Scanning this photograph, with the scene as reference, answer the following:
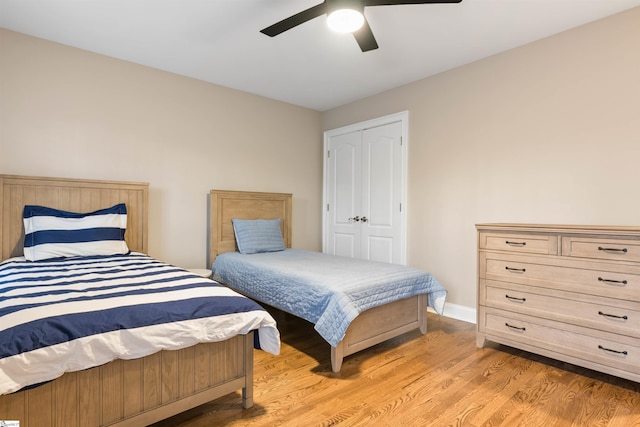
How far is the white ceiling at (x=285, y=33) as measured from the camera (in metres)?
2.36

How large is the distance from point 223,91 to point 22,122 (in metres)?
1.87

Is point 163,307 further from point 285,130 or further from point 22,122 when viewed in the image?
point 285,130

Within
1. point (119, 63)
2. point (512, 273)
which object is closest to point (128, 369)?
point (512, 273)

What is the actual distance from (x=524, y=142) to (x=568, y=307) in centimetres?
143

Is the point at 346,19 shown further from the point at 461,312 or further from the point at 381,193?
the point at 461,312

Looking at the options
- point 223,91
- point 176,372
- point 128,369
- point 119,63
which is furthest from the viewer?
point 223,91

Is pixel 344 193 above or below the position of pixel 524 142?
below

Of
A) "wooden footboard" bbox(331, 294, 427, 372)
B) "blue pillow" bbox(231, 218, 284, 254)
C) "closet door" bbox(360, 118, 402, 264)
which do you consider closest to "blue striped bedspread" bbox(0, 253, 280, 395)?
"wooden footboard" bbox(331, 294, 427, 372)

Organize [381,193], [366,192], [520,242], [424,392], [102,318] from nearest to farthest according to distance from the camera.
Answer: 1. [102,318]
2. [424,392]
3. [520,242]
4. [381,193]
5. [366,192]

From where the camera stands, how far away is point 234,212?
12.7 ft

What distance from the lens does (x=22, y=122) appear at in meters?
2.74

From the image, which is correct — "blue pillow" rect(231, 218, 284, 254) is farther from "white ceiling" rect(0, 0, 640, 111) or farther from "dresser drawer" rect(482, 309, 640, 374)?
"dresser drawer" rect(482, 309, 640, 374)

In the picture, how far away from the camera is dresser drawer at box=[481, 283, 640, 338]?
2006 millimetres

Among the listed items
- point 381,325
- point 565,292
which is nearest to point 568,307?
point 565,292
